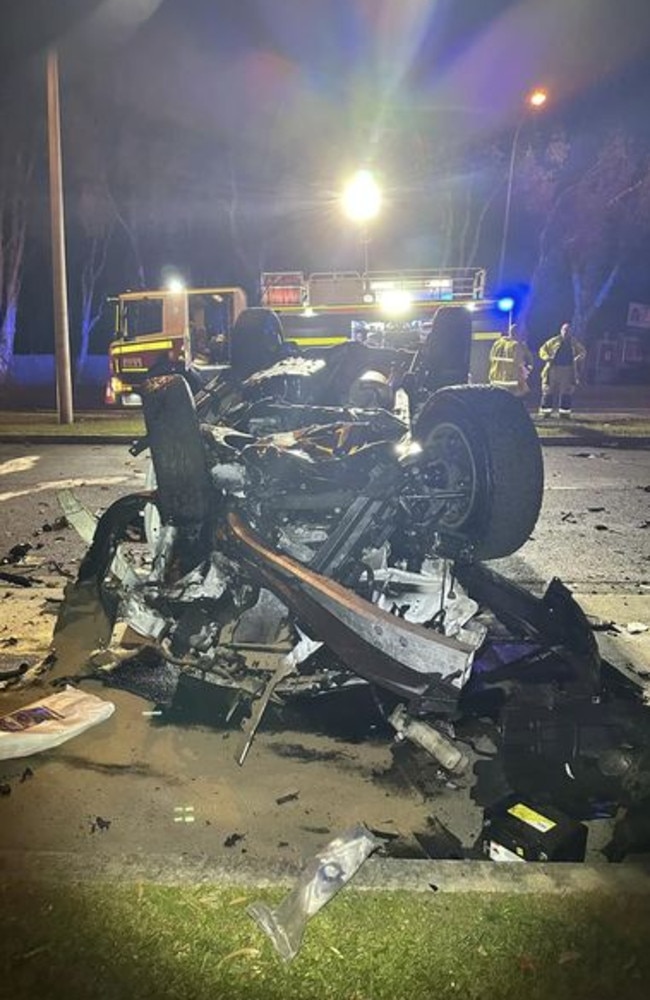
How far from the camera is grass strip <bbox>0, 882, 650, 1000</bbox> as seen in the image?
2109mm

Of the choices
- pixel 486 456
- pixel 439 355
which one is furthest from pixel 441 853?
pixel 439 355

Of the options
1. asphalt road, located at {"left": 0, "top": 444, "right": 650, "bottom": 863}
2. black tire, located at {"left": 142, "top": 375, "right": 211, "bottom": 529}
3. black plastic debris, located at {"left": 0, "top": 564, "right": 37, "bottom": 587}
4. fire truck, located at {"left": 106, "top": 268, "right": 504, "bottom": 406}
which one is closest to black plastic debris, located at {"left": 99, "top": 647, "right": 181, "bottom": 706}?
asphalt road, located at {"left": 0, "top": 444, "right": 650, "bottom": 863}

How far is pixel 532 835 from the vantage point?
262cm

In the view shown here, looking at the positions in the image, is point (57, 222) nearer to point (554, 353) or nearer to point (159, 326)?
point (159, 326)

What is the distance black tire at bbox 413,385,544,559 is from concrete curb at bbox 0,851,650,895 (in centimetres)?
165

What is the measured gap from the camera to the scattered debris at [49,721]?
10.9 ft

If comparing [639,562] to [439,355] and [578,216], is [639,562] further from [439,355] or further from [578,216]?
[578,216]

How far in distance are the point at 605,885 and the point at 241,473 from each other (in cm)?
242

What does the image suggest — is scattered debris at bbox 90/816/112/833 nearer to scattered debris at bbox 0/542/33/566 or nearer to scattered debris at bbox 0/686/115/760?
scattered debris at bbox 0/686/115/760

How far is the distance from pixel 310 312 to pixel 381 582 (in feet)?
36.7

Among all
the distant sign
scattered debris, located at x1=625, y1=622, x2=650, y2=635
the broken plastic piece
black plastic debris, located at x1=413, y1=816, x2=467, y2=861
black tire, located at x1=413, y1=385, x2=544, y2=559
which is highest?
the distant sign

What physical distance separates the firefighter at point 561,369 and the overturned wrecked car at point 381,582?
40.3 ft

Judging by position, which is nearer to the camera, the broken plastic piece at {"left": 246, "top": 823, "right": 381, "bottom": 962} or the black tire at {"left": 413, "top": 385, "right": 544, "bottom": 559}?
the broken plastic piece at {"left": 246, "top": 823, "right": 381, "bottom": 962}

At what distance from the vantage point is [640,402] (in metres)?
22.8
